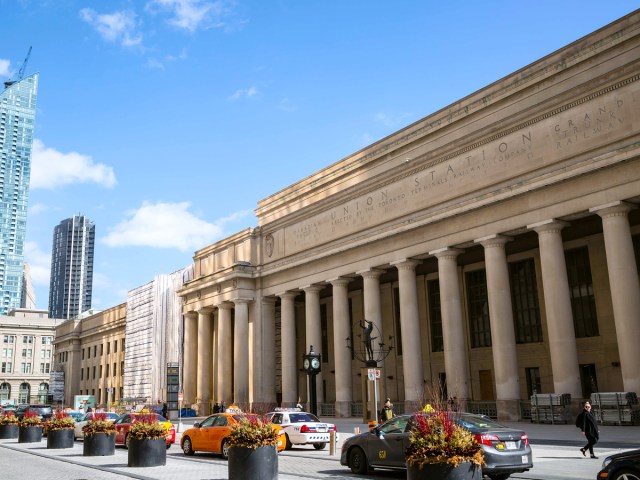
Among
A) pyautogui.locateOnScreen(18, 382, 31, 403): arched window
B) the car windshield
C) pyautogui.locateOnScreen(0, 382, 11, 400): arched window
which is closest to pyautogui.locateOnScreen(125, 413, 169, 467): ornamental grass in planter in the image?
the car windshield

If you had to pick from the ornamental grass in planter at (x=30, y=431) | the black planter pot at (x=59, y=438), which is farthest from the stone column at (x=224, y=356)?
the black planter pot at (x=59, y=438)

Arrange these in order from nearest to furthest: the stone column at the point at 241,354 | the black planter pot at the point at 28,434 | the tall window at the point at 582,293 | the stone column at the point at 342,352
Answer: the black planter pot at the point at 28,434
the tall window at the point at 582,293
the stone column at the point at 342,352
the stone column at the point at 241,354

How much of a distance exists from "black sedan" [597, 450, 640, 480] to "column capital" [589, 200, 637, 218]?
810 inches

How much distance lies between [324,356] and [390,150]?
1955 centimetres

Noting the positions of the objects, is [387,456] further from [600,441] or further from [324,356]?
[324,356]

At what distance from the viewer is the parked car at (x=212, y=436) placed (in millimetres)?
20609

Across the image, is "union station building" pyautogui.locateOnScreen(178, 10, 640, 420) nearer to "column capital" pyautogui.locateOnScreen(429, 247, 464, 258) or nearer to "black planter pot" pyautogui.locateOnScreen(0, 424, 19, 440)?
"column capital" pyautogui.locateOnScreen(429, 247, 464, 258)

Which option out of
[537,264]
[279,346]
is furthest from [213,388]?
[537,264]

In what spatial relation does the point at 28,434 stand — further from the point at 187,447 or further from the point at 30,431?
the point at 187,447

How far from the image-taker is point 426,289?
45406mm

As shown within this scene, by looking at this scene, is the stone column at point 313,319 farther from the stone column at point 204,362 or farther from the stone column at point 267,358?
the stone column at point 204,362

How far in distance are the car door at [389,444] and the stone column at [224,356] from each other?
39.1m

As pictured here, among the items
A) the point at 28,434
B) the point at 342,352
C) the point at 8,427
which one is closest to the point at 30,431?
the point at 28,434

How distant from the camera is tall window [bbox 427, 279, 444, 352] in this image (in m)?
44.4
